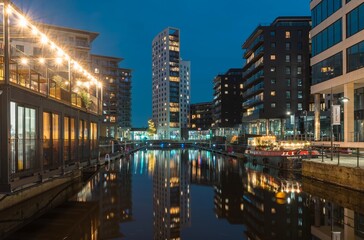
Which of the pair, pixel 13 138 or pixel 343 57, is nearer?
pixel 13 138

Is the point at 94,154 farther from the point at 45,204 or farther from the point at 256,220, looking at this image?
the point at 256,220

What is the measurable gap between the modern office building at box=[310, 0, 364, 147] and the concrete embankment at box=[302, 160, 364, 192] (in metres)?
11.0

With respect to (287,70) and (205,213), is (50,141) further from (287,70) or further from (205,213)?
(287,70)

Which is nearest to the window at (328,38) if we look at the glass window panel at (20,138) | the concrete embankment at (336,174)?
the concrete embankment at (336,174)

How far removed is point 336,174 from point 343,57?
2164 centimetres

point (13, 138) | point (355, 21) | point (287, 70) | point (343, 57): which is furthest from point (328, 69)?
point (287, 70)

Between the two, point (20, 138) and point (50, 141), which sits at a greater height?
point (20, 138)

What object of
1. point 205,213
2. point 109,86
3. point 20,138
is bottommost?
point 205,213

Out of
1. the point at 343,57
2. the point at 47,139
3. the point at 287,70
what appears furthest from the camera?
the point at 287,70

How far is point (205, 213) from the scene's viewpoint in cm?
1761

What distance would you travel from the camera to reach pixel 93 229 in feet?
46.8

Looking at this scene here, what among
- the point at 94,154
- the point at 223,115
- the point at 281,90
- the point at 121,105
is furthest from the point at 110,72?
the point at 94,154

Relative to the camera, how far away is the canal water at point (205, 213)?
13594 millimetres

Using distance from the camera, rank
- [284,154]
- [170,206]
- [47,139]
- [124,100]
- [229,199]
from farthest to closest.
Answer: [124,100]
[284,154]
[47,139]
[229,199]
[170,206]
